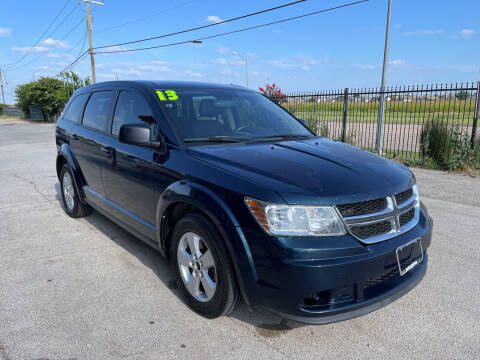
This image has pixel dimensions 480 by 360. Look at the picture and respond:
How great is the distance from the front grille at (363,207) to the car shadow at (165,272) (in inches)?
31.8

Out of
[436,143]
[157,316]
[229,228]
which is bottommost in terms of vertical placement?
[157,316]

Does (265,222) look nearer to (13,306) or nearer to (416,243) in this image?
(416,243)

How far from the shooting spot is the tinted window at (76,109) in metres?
4.84

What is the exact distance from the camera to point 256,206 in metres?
2.23

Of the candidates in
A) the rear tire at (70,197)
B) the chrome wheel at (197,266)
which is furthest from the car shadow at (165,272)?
the chrome wheel at (197,266)

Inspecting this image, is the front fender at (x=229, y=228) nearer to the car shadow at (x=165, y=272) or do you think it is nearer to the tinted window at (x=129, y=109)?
the car shadow at (x=165, y=272)

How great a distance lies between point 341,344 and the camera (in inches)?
98.5

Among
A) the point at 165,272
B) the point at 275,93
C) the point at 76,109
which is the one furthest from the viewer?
the point at 275,93

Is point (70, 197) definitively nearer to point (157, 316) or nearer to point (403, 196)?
point (157, 316)

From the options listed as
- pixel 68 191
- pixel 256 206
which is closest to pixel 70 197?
pixel 68 191

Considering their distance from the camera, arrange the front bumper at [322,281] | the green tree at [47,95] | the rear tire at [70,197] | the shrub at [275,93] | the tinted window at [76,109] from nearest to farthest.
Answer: the front bumper at [322,281] < the tinted window at [76,109] < the rear tire at [70,197] < the shrub at [275,93] < the green tree at [47,95]

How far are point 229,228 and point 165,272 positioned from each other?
151cm

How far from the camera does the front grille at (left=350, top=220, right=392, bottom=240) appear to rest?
7.43 feet

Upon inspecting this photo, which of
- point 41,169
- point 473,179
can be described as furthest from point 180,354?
point 41,169
